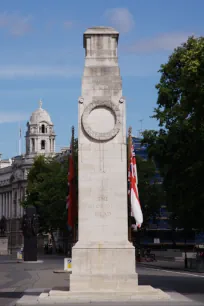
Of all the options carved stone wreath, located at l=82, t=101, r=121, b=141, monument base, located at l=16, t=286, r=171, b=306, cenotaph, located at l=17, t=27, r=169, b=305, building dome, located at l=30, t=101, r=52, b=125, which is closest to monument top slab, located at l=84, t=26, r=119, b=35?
cenotaph, located at l=17, t=27, r=169, b=305

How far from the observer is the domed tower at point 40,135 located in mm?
191125

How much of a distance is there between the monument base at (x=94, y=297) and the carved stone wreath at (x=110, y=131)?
5684 millimetres

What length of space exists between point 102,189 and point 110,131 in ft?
7.20

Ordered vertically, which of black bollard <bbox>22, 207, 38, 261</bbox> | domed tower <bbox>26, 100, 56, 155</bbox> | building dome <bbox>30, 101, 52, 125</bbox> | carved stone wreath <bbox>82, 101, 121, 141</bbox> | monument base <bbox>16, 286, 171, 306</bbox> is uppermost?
building dome <bbox>30, 101, 52, 125</bbox>

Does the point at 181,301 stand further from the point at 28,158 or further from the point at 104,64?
the point at 28,158

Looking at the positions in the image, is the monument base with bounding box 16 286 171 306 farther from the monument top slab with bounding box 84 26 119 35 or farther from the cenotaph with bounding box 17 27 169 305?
the monument top slab with bounding box 84 26 119 35

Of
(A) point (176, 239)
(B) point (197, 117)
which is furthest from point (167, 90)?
(A) point (176, 239)

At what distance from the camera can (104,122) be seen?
29.0 metres

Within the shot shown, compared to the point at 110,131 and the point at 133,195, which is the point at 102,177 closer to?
the point at 110,131

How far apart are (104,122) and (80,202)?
10.4ft

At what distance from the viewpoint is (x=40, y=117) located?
193250 millimetres

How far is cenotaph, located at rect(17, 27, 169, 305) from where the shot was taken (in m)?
27.5

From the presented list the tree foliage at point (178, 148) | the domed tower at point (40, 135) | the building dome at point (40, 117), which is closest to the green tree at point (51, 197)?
the tree foliage at point (178, 148)

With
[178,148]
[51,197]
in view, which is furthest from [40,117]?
[178,148]
